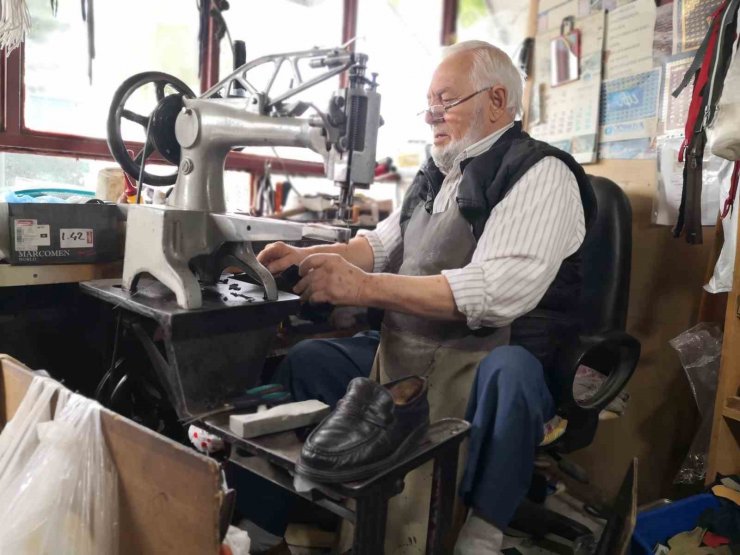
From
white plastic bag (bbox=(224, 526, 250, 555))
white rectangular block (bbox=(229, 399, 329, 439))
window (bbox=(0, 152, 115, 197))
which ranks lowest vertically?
white plastic bag (bbox=(224, 526, 250, 555))

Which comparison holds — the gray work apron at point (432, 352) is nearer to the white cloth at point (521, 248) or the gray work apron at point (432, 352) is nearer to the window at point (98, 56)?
the white cloth at point (521, 248)

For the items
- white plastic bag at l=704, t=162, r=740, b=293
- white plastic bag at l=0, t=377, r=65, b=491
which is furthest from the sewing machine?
white plastic bag at l=704, t=162, r=740, b=293

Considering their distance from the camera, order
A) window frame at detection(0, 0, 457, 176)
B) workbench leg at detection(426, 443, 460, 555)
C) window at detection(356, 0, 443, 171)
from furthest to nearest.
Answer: window at detection(356, 0, 443, 171) < window frame at detection(0, 0, 457, 176) < workbench leg at detection(426, 443, 460, 555)

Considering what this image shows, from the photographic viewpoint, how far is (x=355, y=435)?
83cm

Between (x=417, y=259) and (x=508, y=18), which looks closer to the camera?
(x=417, y=259)

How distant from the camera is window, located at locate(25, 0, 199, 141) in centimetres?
184

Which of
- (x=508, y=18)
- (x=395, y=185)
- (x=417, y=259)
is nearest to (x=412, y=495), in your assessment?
(x=417, y=259)

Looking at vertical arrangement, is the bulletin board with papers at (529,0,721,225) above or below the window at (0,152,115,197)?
above

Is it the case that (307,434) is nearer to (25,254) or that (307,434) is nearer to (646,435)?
(25,254)

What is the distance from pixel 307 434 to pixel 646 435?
4.63 feet

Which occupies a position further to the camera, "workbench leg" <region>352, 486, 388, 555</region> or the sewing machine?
the sewing machine

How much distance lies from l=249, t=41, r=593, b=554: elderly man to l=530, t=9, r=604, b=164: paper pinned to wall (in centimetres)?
73

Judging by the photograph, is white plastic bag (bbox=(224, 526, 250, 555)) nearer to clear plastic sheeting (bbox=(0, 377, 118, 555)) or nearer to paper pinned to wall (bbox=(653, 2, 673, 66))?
clear plastic sheeting (bbox=(0, 377, 118, 555))

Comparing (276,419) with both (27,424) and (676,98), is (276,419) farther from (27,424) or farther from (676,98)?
(676,98)
